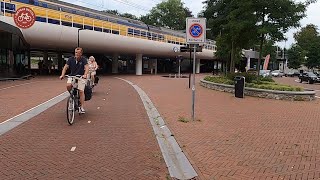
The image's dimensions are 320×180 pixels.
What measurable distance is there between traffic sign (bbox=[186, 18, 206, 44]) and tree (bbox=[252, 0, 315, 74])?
10.5 metres

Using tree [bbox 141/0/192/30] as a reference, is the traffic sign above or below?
below

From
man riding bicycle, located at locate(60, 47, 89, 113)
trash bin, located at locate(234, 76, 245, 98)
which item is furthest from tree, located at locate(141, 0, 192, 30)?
man riding bicycle, located at locate(60, 47, 89, 113)

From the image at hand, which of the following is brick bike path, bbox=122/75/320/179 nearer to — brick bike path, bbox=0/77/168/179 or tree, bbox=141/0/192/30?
brick bike path, bbox=0/77/168/179

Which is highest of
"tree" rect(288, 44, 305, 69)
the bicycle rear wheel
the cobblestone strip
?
"tree" rect(288, 44, 305, 69)

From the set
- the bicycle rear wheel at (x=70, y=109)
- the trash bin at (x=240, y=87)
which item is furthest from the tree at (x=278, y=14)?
the bicycle rear wheel at (x=70, y=109)

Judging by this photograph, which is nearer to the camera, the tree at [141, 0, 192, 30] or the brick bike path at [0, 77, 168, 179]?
the brick bike path at [0, 77, 168, 179]

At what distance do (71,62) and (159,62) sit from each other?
65.9m

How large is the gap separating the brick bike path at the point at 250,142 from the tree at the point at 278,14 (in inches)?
363

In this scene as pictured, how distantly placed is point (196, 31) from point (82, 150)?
5421 mm

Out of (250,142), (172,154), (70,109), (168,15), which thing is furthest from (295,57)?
(172,154)

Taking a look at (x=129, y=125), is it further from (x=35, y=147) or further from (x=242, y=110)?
(x=242, y=110)

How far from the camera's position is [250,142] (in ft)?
25.1

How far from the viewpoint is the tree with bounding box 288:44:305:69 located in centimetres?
8305

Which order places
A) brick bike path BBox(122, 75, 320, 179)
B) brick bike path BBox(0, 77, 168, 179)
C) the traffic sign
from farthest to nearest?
1. the traffic sign
2. brick bike path BBox(122, 75, 320, 179)
3. brick bike path BBox(0, 77, 168, 179)
